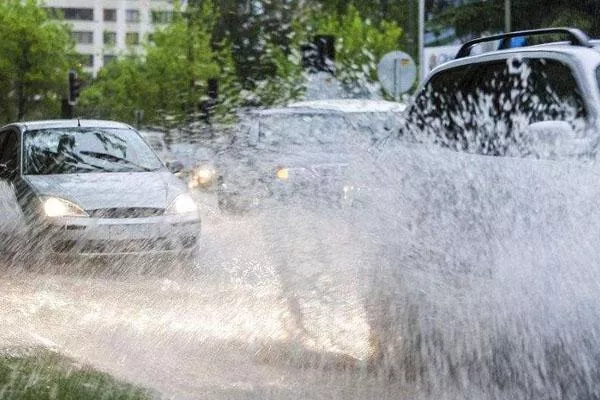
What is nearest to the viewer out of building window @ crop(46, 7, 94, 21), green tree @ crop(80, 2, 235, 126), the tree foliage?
the tree foliage

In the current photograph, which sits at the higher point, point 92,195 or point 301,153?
point 301,153

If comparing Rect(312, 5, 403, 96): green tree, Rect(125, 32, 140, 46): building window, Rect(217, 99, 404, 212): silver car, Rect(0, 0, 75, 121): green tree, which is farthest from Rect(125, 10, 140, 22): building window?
Rect(217, 99, 404, 212): silver car

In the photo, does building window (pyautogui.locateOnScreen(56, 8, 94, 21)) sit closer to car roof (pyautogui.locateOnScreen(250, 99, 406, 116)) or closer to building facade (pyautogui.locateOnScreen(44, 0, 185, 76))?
building facade (pyautogui.locateOnScreen(44, 0, 185, 76))

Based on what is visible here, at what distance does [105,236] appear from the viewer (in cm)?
1009

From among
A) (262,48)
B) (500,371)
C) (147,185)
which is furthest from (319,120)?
(262,48)

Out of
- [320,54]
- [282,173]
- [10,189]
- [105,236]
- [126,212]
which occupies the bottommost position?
[105,236]

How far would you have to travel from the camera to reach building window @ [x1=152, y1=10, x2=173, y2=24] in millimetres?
61312

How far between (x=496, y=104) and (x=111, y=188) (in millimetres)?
5731

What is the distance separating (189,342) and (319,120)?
19.5 ft

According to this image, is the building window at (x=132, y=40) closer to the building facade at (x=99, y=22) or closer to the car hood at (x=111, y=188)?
the building facade at (x=99, y=22)

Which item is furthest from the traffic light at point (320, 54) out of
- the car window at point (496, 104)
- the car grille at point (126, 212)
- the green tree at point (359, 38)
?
the green tree at point (359, 38)

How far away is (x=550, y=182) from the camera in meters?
A: 4.45

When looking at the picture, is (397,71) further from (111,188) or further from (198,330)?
(198,330)

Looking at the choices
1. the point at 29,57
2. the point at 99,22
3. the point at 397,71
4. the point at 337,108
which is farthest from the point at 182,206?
the point at 99,22
